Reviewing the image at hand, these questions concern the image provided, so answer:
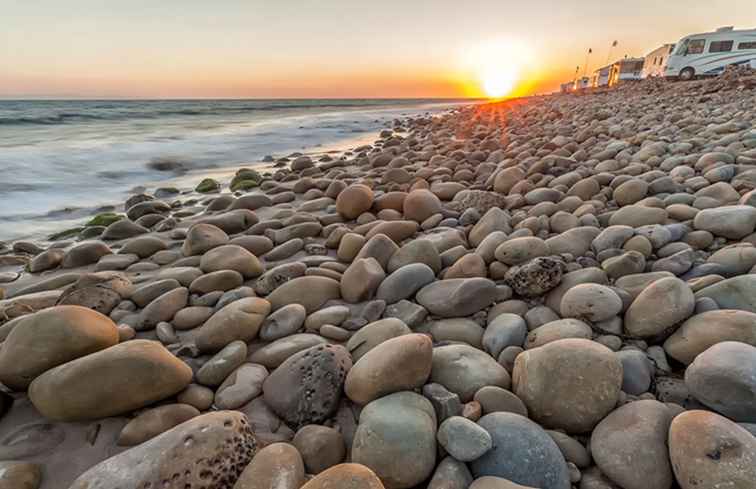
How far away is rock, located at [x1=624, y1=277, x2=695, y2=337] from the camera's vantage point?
1.47 metres

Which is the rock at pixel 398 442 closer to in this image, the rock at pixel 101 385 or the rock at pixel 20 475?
the rock at pixel 101 385

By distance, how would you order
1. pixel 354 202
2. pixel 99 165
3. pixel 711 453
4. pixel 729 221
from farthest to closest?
pixel 99 165 < pixel 354 202 < pixel 729 221 < pixel 711 453

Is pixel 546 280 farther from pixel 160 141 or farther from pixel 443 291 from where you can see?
pixel 160 141

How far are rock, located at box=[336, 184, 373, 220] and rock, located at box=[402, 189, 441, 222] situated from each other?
0.38 m

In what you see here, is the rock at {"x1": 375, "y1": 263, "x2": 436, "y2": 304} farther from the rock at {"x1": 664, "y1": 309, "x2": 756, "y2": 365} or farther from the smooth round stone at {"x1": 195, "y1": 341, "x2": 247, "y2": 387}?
the rock at {"x1": 664, "y1": 309, "x2": 756, "y2": 365}

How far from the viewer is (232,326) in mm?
1813

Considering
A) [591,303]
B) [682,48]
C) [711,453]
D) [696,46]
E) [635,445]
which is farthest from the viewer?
[682,48]

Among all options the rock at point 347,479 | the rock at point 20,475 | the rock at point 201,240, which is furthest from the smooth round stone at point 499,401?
the rock at point 201,240

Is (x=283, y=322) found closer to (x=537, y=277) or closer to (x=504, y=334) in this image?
(x=504, y=334)

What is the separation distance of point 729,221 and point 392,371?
6.66ft

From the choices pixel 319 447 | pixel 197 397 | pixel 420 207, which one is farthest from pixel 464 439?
pixel 420 207

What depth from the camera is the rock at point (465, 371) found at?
4.50ft

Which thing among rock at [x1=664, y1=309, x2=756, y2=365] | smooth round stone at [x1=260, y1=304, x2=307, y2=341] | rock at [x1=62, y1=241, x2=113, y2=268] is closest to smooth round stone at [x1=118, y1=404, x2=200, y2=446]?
smooth round stone at [x1=260, y1=304, x2=307, y2=341]

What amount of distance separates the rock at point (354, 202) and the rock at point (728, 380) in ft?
8.55
